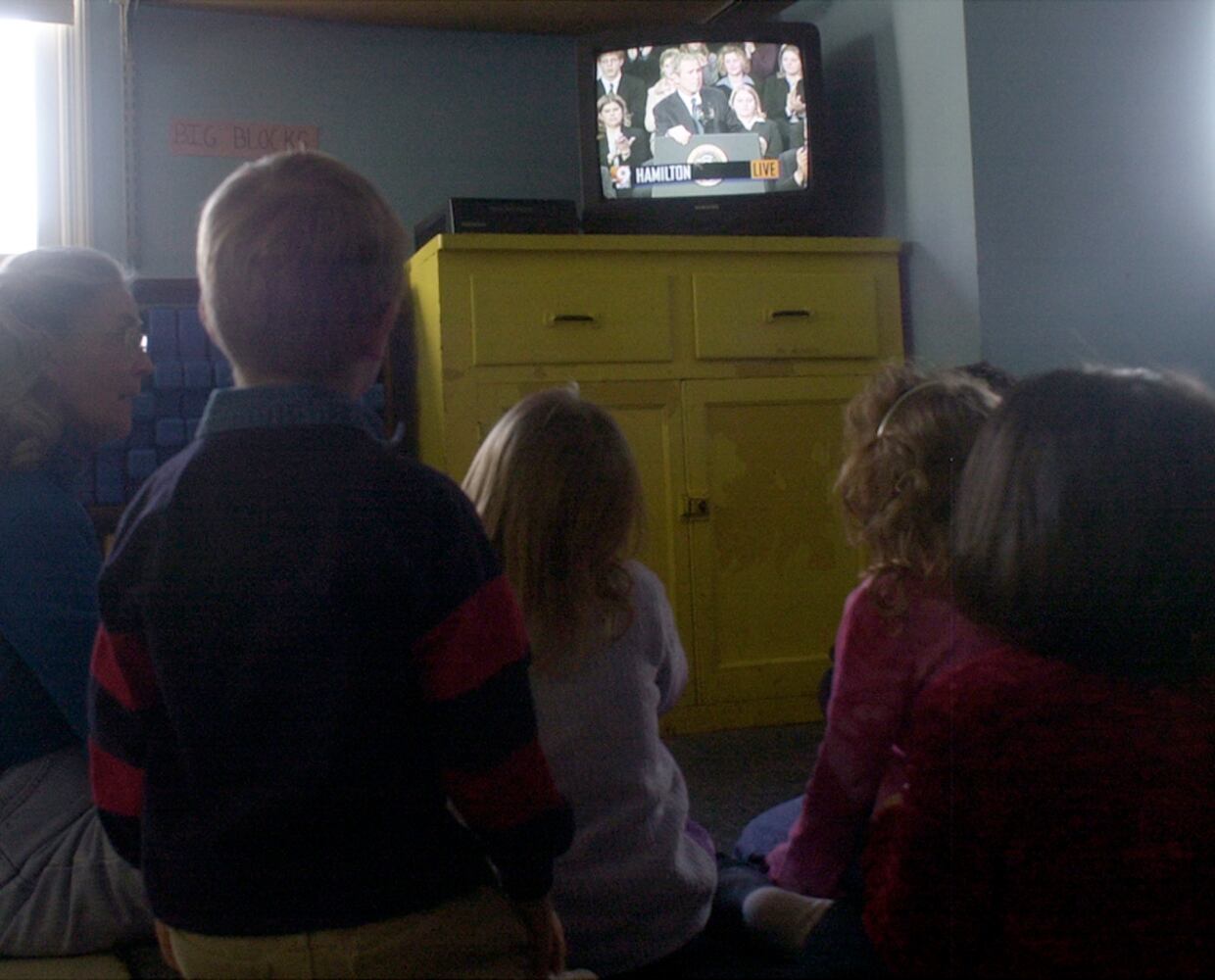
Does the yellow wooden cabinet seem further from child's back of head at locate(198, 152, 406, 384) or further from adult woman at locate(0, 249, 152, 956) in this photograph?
child's back of head at locate(198, 152, 406, 384)

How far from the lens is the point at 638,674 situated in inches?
42.8

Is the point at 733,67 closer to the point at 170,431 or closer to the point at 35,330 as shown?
the point at 170,431

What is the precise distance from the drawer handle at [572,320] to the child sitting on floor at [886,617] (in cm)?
102

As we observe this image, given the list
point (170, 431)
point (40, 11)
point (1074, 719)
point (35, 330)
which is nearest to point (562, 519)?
point (1074, 719)

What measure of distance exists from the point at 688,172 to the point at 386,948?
6.30ft

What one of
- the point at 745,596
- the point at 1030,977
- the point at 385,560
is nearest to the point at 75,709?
the point at 385,560

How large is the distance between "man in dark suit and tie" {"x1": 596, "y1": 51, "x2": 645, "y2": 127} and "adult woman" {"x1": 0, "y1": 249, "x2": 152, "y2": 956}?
4.51 feet

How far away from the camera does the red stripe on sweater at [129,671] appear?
0.80 meters

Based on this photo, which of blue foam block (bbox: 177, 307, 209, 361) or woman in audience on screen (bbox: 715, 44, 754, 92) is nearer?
blue foam block (bbox: 177, 307, 209, 361)

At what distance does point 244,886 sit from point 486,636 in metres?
0.22

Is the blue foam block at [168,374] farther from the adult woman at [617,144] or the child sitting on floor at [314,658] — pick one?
the child sitting on floor at [314,658]

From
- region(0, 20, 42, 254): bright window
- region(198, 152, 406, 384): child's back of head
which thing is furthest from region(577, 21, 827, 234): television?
region(198, 152, 406, 384): child's back of head

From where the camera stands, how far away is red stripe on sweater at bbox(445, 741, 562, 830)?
0.77 metres

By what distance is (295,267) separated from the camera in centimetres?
76
